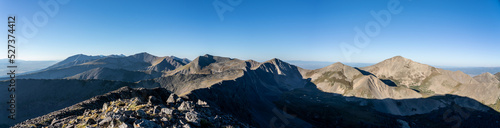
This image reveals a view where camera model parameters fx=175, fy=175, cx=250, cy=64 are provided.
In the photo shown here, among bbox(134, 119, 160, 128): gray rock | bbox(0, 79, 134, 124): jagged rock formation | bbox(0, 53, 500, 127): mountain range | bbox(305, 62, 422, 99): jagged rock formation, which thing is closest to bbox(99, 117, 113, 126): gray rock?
bbox(0, 53, 500, 127): mountain range

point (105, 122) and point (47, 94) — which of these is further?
point (47, 94)

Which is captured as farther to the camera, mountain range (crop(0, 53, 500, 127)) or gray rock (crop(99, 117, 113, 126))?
mountain range (crop(0, 53, 500, 127))

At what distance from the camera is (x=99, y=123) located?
12.9 m

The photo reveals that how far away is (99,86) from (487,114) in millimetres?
227836

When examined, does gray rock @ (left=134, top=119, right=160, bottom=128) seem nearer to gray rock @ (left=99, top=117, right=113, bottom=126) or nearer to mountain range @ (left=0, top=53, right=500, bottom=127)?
mountain range @ (left=0, top=53, right=500, bottom=127)

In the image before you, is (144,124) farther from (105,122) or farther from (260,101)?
→ (260,101)

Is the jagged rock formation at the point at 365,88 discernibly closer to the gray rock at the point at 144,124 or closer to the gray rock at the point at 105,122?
the gray rock at the point at 144,124

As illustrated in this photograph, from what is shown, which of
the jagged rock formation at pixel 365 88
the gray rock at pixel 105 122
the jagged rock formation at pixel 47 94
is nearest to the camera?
the gray rock at pixel 105 122

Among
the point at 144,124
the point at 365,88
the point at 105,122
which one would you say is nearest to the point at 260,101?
the point at 144,124

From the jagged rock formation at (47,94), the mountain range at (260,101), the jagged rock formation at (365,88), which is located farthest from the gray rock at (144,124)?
the jagged rock formation at (365,88)

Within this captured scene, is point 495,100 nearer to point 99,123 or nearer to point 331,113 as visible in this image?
point 331,113

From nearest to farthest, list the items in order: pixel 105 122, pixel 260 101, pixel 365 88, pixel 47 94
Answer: pixel 105 122, pixel 47 94, pixel 260 101, pixel 365 88

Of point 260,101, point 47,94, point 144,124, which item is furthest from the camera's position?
point 260,101

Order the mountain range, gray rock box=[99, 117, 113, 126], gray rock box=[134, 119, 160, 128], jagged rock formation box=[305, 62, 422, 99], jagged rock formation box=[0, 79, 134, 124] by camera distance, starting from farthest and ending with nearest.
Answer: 1. jagged rock formation box=[305, 62, 422, 99]
2. jagged rock formation box=[0, 79, 134, 124]
3. the mountain range
4. gray rock box=[99, 117, 113, 126]
5. gray rock box=[134, 119, 160, 128]
